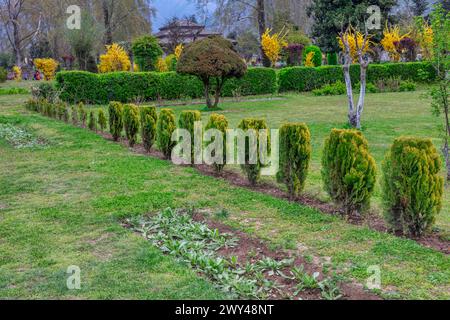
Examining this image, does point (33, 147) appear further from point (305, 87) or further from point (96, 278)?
point (305, 87)

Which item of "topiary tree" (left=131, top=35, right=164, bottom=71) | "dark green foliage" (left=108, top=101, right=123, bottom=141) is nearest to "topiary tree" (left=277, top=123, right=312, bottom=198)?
"dark green foliage" (left=108, top=101, right=123, bottom=141)

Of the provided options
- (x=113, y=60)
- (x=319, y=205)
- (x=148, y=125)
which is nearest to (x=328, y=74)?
(x=113, y=60)

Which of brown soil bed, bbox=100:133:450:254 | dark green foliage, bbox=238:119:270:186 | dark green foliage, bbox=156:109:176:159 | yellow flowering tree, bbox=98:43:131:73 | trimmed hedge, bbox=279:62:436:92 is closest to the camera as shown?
brown soil bed, bbox=100:133:450:254

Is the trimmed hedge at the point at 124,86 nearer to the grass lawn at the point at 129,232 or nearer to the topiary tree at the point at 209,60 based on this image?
the topiary tree at the point at 209,60

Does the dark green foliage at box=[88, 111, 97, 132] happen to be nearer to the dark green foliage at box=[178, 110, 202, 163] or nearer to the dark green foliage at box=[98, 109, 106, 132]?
the dark green foliage at box=[98, 109, 106, 132]

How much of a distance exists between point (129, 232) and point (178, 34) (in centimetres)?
3442

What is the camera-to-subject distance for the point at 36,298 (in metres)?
3.80

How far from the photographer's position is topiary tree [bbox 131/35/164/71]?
26.5 meters

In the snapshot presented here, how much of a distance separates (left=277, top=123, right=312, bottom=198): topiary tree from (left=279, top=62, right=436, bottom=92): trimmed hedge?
2021cm

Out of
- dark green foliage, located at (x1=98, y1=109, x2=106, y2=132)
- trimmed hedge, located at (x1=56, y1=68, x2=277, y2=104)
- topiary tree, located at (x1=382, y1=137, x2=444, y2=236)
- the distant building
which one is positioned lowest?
topiary tree, located at (x1=382, y1=137, x2=444, y2=236)

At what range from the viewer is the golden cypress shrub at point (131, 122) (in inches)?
425

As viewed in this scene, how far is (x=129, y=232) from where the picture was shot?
5301 mm

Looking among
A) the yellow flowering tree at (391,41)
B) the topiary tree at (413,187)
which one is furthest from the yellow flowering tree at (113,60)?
the topiary tree at (413,187)

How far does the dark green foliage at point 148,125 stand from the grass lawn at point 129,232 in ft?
1.64
